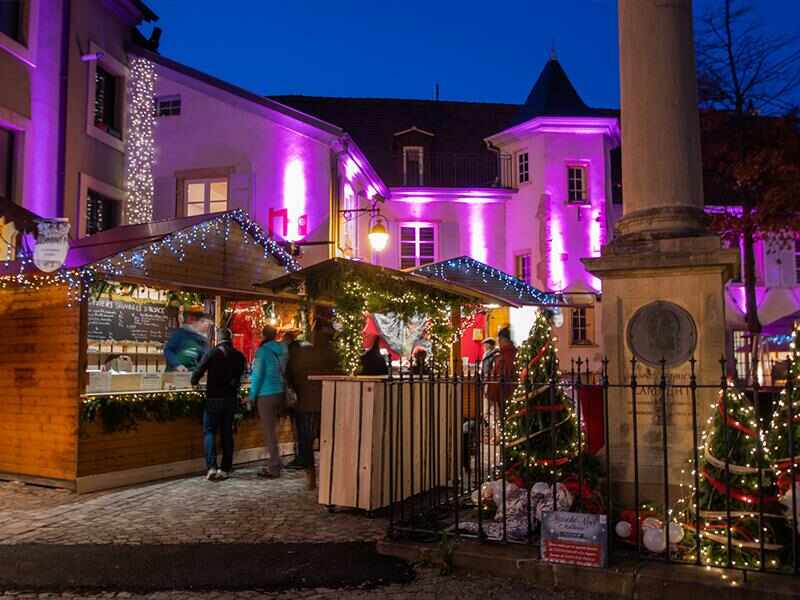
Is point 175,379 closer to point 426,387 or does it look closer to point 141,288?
point 141,288

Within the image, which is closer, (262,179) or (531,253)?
(262,179)

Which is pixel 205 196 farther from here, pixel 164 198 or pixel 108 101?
pixel 108 101

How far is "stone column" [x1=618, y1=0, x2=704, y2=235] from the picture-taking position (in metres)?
7.18

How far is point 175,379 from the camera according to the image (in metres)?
11.3

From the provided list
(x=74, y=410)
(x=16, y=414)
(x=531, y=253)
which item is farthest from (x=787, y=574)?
(x=531, y=253)

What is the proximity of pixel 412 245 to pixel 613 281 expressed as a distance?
20654 mm

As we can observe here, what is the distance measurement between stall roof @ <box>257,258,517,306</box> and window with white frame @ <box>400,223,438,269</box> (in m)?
14.8

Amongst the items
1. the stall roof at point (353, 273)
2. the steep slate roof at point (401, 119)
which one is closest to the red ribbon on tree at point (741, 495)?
the stall roof at point (353, 273)

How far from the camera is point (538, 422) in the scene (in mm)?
7305

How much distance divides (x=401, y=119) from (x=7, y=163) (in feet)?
66.0

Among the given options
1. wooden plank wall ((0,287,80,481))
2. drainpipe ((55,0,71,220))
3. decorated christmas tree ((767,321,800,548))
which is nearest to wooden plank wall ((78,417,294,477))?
wooden plank wall ((0,287,80,481))

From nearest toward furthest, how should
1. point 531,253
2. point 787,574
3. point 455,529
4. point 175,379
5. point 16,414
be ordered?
point 787,574 → point 455,529 → point 16,414 → point 175,379 → point 531,253

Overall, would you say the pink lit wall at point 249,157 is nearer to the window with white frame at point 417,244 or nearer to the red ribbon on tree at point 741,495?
the window with white frame at point 417,244

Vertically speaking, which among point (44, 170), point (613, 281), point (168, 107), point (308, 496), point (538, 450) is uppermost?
point (168, 107)
